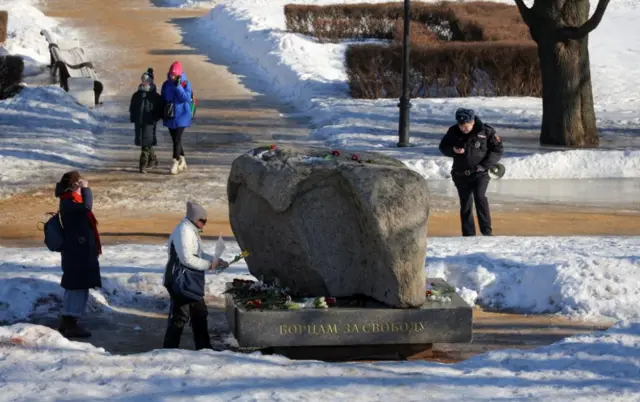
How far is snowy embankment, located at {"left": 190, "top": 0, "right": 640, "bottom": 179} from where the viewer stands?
1814 centimetres

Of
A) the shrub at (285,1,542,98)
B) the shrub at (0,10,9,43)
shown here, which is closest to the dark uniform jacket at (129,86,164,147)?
the shrub at (285,1,542,98)

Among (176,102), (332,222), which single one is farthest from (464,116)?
(176,102)

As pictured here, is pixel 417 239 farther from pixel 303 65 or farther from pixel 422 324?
pixel 303 65

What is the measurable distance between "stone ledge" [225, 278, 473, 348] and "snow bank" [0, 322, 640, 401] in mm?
434

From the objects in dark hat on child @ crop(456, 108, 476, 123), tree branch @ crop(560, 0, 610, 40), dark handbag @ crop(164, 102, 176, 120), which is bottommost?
dark handbag @ crop(164, 102, 176, 120)

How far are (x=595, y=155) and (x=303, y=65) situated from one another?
10.1 m

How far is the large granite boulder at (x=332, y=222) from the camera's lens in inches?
352

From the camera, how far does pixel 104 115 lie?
73.4 ft

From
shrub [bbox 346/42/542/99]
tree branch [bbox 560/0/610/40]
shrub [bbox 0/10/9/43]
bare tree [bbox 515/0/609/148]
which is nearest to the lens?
tree branch [bbox 560/0/610/40]

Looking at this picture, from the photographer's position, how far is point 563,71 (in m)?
19.6

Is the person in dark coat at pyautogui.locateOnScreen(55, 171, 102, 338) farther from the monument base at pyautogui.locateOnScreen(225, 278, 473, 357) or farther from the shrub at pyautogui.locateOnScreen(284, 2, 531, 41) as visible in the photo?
the shrub at pyautogui.locateOnScreen(284, 2, 531, 41)

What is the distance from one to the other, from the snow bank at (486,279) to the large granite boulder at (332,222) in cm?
154

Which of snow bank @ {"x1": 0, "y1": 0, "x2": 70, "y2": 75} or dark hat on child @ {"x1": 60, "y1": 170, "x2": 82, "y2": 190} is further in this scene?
snow bank @ {"x1": 0, "y1": 0, "x2": 70, "y2": 75}

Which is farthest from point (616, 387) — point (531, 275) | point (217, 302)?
point (217, 302)
